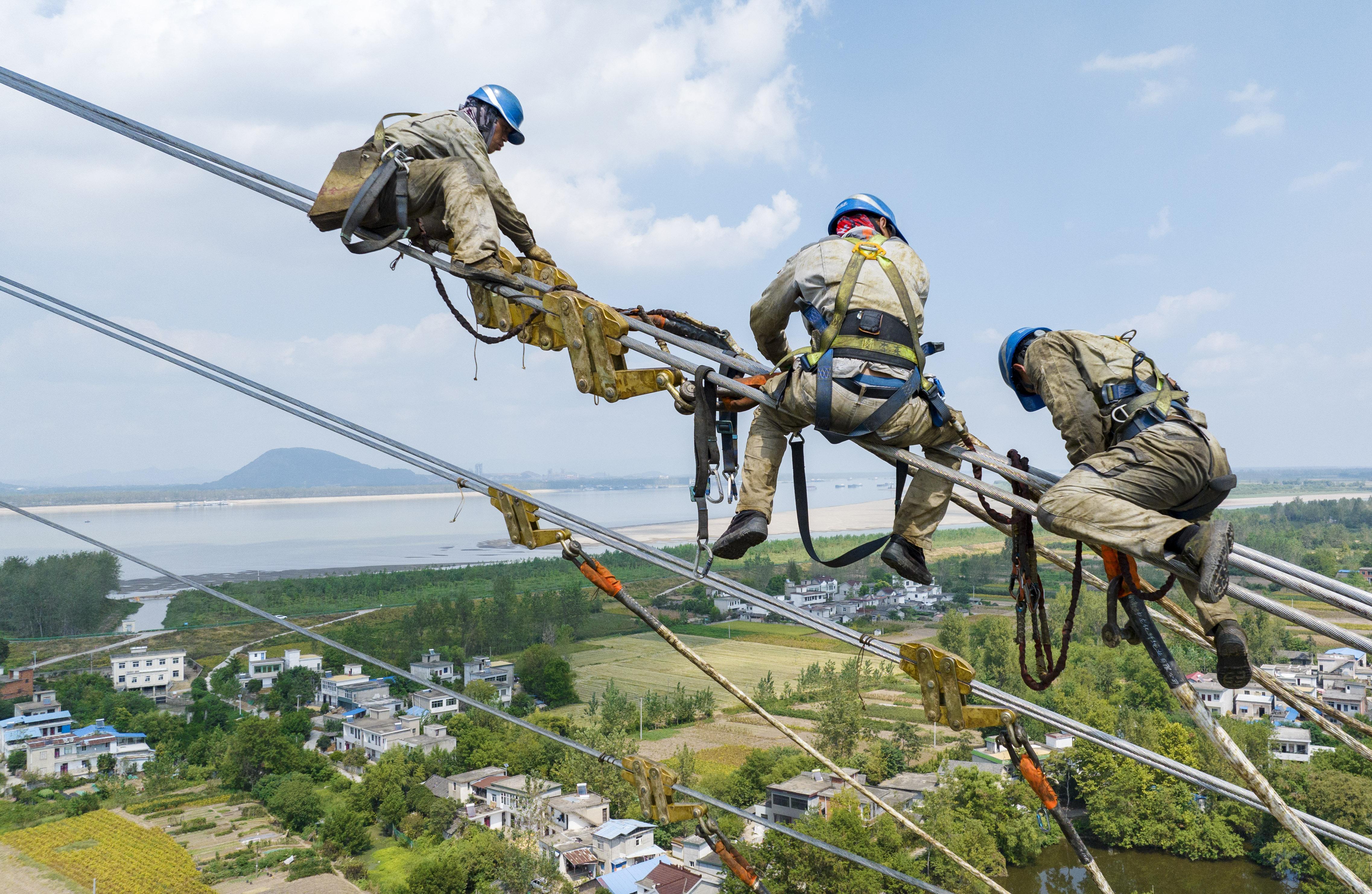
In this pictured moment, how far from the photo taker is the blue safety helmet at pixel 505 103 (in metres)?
4.66

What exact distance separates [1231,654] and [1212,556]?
459mm

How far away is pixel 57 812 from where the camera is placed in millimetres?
34125

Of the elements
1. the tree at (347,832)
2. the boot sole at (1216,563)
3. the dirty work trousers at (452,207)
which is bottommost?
the tree at (347,832)

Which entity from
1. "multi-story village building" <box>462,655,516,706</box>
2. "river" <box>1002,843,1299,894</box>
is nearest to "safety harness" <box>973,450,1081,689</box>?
"river" <box>1002,843,1299,894</box>

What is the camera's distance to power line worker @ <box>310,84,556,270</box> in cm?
418

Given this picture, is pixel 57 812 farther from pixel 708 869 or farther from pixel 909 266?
pixel 909 266

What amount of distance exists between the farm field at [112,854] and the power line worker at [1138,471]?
31.3 metres

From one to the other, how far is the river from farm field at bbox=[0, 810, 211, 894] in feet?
84.6

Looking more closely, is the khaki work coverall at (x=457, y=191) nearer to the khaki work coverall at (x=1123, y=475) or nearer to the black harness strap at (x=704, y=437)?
the black harness strap at (x=704, y=437)

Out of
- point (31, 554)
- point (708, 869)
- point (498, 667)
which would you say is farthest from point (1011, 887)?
point (31, 554)

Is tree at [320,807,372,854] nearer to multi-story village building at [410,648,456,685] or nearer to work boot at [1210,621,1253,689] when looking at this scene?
multi-story village building at [410,648,456,685]

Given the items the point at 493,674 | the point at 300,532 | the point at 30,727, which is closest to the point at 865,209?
the point at 493,674

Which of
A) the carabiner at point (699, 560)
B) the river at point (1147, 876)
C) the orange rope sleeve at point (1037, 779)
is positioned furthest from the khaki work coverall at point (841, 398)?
the river at point (1147, 876)

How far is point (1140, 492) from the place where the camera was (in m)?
2.80
